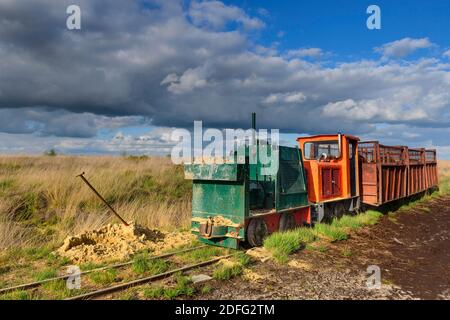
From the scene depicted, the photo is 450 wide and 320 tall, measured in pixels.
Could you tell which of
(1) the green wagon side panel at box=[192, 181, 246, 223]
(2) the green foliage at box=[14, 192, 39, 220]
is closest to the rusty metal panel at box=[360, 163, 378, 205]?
(1) the green wagon side panel at box=[192, 181, 246, 223]

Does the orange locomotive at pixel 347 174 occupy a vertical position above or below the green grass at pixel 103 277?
above

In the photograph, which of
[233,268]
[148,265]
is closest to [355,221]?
[233,268]

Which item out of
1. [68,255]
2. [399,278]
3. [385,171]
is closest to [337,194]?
[385,171]

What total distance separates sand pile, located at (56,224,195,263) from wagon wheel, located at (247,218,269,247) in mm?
1556

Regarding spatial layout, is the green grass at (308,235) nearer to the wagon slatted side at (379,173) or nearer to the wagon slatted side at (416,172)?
the wagon slatted side at (379,173)

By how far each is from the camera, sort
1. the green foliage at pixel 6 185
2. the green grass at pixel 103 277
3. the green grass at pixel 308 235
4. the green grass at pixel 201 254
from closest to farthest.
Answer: the green grass at pixel 103 277 < the green grass at pixel 201 254 < the green grass at pixel 308 235 < the green foliage at pixel 6 185

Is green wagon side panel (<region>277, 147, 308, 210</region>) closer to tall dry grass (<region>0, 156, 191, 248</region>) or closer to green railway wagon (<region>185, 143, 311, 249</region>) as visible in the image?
green railway wagon (<region>185, 143, 311, 249</region>)

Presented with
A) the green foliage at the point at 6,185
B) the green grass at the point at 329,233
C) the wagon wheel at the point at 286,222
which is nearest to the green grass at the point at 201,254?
the wagon wheel at the point at 286,222

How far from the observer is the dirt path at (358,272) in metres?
4.84

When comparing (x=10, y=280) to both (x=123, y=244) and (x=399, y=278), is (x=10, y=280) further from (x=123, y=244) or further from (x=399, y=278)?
(x=399, y=278)

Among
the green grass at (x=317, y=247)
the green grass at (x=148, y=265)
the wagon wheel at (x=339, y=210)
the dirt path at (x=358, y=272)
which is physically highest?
the wagon wheel at (x=339, y=210)

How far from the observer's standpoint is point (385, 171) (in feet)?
39.7

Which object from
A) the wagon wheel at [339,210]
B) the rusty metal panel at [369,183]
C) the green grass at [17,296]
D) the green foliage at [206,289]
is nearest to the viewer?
the green grass at [17,296]

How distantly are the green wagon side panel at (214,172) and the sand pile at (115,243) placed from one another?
1633mm
